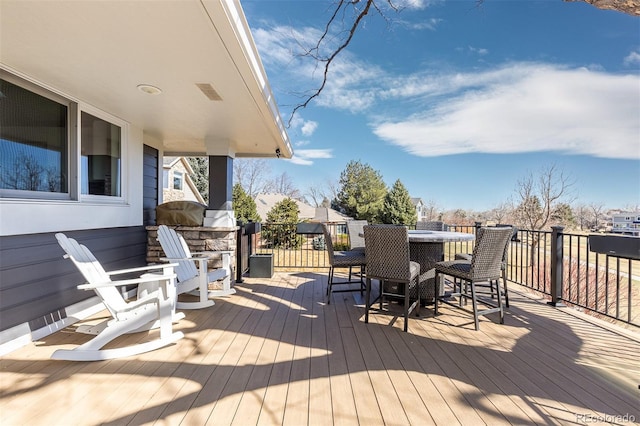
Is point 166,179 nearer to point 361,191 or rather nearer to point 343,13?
point 343,13

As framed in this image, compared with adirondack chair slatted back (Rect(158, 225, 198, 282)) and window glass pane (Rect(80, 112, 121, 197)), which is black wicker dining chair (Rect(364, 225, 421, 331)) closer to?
adirondack chair slatted back (Rect(158, 225, 198, 282))

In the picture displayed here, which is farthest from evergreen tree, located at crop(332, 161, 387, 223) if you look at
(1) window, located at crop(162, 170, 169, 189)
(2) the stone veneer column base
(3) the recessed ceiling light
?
(3) the recessed ceiling light

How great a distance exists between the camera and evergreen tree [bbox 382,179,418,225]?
1783 centimetres

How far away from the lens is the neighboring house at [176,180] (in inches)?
544

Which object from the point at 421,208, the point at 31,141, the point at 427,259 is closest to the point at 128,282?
the point at 31,141

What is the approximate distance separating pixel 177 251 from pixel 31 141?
1.69 metres

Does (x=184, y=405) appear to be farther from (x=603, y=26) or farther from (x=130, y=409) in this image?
(x=603, y=26)

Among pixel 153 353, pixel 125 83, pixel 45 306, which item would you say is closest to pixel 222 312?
pixel 153 353

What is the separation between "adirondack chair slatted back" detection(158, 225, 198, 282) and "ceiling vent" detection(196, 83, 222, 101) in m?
1.64

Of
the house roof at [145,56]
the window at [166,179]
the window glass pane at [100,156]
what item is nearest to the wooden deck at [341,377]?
the window glass pane at [100,156]

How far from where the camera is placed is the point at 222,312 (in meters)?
3.44

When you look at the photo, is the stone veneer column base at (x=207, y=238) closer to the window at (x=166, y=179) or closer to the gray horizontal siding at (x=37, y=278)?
the gray horizontal siding at (x=37, y=278)

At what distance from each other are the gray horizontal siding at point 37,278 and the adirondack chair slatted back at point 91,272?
1.43 ft

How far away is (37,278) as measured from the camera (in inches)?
108
